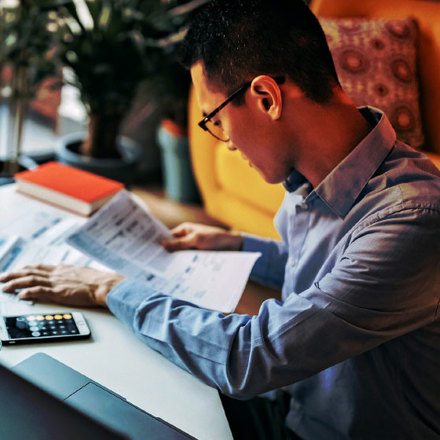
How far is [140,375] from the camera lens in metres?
0.70

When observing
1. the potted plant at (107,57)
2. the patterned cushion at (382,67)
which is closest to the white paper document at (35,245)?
the patterned cushion at (382,67)

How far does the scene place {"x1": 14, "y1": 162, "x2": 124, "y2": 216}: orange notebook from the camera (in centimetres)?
118

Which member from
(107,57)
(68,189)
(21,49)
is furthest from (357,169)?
(107,57)

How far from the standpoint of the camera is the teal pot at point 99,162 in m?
2.17

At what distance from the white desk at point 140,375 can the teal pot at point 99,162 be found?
1.44 m

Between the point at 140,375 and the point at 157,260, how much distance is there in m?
0.36

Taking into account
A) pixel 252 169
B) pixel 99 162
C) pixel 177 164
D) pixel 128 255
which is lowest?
pixel 177 164

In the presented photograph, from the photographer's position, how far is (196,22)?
86 cm

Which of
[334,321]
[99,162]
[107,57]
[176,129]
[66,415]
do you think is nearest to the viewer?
[66,415]

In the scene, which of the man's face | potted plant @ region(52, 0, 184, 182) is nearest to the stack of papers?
the man's face

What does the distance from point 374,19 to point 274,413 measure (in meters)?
1.35

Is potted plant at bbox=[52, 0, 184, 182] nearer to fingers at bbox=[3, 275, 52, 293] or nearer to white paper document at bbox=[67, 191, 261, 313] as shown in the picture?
white paper document at bbox=[67, 191, 261, 313]

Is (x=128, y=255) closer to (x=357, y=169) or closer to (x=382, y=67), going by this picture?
(x=357, y=169)

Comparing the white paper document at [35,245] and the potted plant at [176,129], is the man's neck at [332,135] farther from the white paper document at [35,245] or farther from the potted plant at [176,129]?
the potted plant at [176,129]
